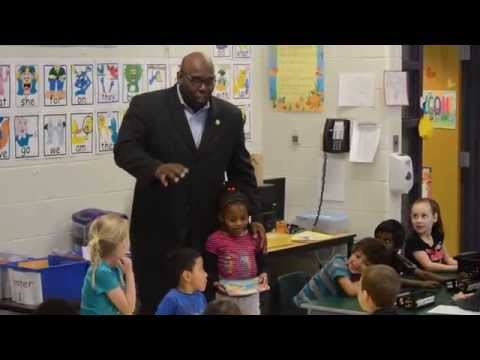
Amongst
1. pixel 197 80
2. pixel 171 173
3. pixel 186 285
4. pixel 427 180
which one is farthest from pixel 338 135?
pixel 171 173

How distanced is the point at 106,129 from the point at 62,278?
1040 mm

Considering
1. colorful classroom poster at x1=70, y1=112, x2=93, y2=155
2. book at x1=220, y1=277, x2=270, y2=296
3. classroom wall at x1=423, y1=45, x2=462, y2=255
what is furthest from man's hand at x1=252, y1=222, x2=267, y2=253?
classroom wall at x1=423, y1=45, x2=462, y2=255

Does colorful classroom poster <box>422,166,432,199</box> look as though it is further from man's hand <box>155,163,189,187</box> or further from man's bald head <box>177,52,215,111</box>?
Answer: man's hand <box>155,163,189,187</box>

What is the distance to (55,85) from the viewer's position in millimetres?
4551

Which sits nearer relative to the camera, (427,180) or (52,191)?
(52,191)

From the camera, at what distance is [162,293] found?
3.54m

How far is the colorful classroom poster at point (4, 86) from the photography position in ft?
14.1

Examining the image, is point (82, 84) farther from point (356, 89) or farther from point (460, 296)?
point (460, 296)

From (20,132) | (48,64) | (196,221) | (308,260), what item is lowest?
(308,260)

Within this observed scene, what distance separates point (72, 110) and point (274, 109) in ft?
5.93

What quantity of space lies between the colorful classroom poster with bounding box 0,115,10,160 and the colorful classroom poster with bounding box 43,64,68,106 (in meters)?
0.26

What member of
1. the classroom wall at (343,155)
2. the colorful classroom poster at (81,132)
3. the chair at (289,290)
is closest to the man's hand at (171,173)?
the chair at (289,290)
